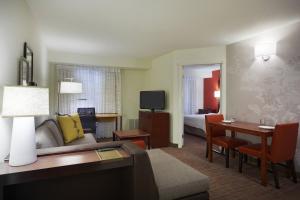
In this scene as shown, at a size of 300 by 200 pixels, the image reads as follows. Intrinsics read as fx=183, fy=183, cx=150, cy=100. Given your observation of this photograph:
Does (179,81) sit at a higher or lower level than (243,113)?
higher

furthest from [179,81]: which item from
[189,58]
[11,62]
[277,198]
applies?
[11,62]

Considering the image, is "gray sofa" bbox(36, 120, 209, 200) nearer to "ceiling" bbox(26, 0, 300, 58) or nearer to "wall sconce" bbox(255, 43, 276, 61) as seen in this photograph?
"ceiling" bbox(26, 0, 300, 58)

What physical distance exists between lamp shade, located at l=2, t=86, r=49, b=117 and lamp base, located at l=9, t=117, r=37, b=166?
4.6 inches

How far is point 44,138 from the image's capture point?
202 centimetres

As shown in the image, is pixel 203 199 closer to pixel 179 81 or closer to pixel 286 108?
pixel 286 108

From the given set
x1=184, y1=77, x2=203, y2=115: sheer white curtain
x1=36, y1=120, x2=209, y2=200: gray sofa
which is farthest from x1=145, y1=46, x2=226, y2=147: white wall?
x1=184, y1=77, x2=203, y2=115: sheer white curtain

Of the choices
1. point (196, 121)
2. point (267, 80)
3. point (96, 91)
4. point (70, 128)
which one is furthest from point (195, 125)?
point (70, 128)

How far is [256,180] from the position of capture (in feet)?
8.70

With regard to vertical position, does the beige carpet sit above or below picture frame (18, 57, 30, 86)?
below

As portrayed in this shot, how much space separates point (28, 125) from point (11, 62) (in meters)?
0.74

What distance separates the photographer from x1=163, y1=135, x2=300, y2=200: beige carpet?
2258mm

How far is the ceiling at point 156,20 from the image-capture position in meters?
2.22

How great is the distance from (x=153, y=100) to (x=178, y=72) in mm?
979

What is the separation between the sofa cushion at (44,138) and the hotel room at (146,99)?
15 mm
